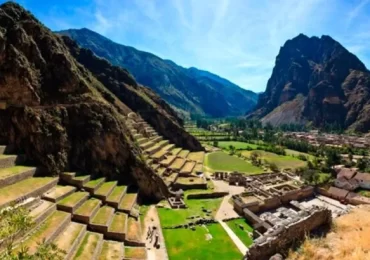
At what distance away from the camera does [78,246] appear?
20.5m

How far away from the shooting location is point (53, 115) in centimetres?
3138

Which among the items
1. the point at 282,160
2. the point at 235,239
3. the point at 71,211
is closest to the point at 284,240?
the point at 235,239

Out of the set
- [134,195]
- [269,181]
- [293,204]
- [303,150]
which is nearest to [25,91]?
[134,195]

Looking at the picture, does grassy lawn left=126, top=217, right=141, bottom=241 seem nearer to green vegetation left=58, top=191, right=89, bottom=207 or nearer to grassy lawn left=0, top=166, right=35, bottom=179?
green vegetation left=58, top=191, right=89, bottom=207

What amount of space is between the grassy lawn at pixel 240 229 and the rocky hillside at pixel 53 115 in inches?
378

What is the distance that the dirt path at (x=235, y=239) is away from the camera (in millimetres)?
25814

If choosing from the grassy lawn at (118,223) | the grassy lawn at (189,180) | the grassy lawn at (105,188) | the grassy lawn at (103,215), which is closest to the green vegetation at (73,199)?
the grassy lawn at (105,188)

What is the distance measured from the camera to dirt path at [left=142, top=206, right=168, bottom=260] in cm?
2367

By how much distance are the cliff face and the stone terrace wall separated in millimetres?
22327

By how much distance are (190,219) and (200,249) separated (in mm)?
5868

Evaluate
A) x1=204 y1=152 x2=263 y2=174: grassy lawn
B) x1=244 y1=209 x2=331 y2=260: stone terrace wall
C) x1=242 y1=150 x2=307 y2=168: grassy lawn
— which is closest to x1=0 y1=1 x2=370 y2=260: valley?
x1=244 y1=209 x2=331 y2=260: stone terrace wall

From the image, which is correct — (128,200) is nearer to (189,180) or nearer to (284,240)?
(189,180)

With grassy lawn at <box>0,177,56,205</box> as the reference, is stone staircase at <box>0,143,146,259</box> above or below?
below

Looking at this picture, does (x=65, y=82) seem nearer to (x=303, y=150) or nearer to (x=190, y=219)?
(x=190, y=219)
